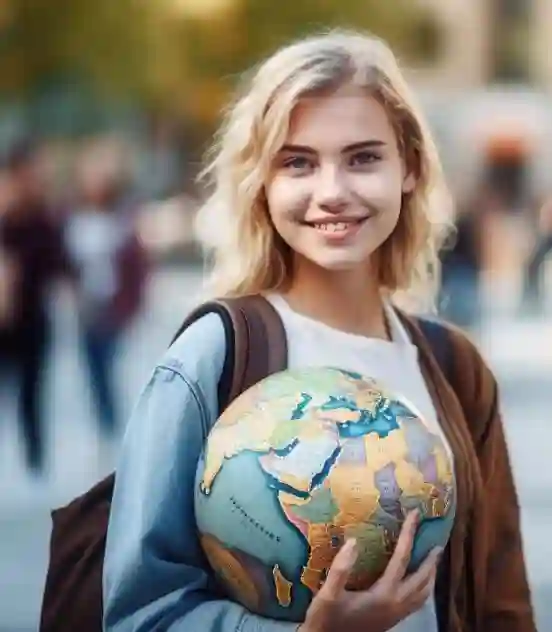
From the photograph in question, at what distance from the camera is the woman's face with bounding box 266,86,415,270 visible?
2.07m

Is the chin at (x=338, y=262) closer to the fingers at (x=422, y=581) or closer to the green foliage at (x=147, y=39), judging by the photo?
the fingers at (x=422, y=581)

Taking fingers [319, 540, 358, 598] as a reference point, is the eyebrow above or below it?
above

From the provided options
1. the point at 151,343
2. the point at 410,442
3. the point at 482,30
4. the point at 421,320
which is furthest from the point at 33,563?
the point at 482,30

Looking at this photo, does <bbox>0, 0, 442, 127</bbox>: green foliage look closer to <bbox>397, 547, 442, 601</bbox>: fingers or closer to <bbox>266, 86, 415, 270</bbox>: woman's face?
<bbox>266, 86, 415, 270</bbox>: woman's face

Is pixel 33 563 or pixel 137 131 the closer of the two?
pixel 33 563

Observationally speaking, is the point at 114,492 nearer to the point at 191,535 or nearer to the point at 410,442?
the point at 191,535

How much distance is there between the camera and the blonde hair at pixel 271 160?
6.86 ft

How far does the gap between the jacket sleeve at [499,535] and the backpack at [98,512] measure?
1.27ft

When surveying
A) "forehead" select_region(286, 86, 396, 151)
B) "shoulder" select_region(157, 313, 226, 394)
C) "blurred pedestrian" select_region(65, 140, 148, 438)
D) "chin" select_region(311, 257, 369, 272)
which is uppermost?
"forehead" select_region(286, 86, 396, 151)

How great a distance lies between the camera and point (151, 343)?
13.8 metres

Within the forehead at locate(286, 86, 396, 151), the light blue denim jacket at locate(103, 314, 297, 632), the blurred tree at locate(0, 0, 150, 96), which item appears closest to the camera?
the light blue denim jacket at locate(103, 314, 297, 632)

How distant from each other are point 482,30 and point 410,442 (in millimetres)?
31595

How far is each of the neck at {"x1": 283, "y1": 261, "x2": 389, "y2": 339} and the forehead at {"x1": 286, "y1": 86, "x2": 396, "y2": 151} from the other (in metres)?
0.21

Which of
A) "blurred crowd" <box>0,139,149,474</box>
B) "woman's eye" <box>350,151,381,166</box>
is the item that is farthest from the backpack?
"blurred crowd" <box>0,139,149,474</box>
